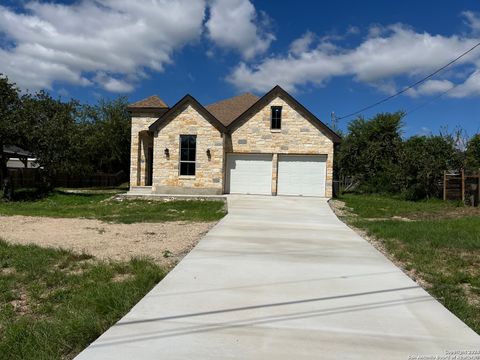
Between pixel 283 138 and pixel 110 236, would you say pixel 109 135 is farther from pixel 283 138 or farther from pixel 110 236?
pixel 110 236

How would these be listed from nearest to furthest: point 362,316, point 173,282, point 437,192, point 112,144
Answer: point 362,316
point 173,282
point 437,192
point 112,144

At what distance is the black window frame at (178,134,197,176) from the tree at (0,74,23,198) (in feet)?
26.6

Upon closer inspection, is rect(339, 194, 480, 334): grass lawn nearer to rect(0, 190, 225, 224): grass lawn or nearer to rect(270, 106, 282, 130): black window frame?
rect(0, 190, 225, 224): grass lawn

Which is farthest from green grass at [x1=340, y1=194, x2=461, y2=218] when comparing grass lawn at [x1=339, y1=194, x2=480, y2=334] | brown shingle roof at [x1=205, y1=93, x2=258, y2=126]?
brown shingle roof at [x1=205, y1=93, x2=258, y2=126]

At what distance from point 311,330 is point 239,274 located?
217cm

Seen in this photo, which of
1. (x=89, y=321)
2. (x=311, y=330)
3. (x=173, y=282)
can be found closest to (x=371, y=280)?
(x=311, y=330)

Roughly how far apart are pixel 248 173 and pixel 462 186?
10704 millimetres

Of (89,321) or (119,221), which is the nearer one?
(89,321)

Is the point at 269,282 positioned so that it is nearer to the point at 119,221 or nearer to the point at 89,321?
the point at 89,321

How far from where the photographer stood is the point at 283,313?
15.0 feet

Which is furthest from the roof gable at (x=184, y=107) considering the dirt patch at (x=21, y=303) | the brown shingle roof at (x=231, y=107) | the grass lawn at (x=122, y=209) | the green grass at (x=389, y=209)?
the dirt patch at (x=21, y=303)

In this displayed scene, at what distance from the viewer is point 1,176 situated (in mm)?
25578

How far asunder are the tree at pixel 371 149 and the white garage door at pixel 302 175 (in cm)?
804

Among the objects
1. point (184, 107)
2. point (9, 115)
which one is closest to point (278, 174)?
point (184, 107)
